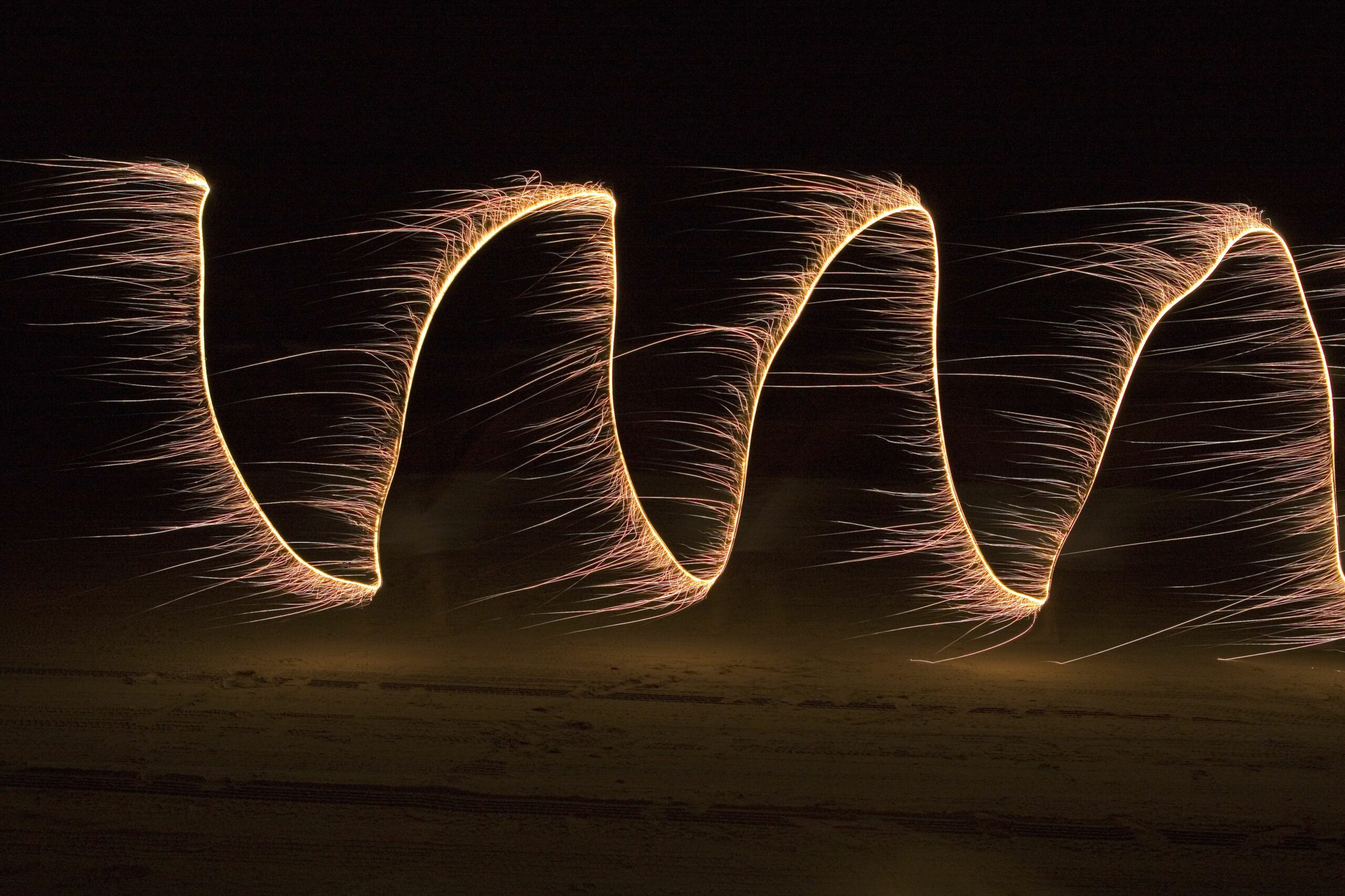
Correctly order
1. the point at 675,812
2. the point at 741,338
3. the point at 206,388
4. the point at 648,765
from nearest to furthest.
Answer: the point at 675,812 < the point at 648,765 < the point at 206,388 < the point at 741,338

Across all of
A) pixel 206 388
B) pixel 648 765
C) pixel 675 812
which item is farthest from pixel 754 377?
pixel 206 388

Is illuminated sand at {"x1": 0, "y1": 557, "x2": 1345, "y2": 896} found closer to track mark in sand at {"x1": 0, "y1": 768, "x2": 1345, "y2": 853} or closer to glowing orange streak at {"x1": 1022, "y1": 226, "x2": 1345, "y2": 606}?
track mark in sand at {"x1": 0, "y1": 768, "x2": 1345, "y2": 853}

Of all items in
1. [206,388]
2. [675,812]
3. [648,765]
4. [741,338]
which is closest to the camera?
[675,812]

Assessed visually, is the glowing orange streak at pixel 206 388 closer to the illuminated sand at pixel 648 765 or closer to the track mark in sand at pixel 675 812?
the illuminated sand at pixel 648 765

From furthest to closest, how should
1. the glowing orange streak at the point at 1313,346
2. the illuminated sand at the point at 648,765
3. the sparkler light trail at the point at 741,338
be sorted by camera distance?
the sparkler light trail at the point at 741,338 → the glowing orange streak at the point at 1313,346 → the illuminated sand at the point at 648,765

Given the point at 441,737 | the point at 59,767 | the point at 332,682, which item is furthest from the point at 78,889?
the point at 332,682

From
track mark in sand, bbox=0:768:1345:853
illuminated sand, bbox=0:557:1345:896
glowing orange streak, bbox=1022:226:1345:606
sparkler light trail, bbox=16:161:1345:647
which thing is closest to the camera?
illuminated sand, bbox=0:557:1345:896

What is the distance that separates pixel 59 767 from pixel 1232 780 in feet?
13.0

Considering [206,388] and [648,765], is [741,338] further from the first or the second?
[206,388]

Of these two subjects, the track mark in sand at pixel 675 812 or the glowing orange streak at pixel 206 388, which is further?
the glowing orange streak at pixel 206 388

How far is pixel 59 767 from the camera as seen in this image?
340cm

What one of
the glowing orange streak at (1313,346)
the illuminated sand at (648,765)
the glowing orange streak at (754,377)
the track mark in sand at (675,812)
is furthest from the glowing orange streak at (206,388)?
the glowing orange streak at (1313,346)

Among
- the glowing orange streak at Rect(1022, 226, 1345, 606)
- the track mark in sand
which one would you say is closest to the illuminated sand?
the track mark in sand

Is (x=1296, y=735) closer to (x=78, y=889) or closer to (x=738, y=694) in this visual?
(x=738, y=694)
